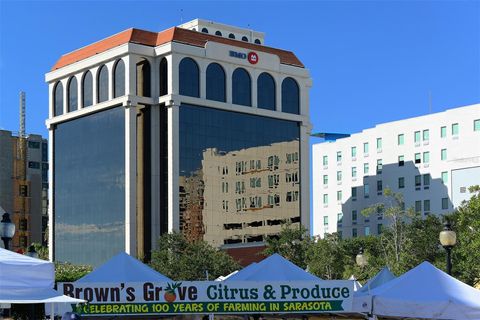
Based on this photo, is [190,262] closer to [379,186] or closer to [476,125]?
[476,125]

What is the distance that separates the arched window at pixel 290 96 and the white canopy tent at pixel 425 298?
104611 mm

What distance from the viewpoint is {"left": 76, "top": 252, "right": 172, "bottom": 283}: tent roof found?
22.7 metres

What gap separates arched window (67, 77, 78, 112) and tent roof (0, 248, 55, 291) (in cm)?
10949

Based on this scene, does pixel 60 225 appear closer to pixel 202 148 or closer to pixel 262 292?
pixel 202 148

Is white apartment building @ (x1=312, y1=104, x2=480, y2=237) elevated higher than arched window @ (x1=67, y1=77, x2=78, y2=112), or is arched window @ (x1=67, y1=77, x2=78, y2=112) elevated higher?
arched window @ (x1=67, y1=77, x2=78, y2=112)

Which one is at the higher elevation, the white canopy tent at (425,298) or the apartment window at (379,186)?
the apartment window at (379,186)

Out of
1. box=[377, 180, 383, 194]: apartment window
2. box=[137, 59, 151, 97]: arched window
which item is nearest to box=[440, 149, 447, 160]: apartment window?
box=[377, 180, 383, 194]: apartment window

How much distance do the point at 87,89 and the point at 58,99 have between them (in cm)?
654

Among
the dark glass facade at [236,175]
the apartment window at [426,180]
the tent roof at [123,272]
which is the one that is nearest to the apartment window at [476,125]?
the apartment window at [426,180]

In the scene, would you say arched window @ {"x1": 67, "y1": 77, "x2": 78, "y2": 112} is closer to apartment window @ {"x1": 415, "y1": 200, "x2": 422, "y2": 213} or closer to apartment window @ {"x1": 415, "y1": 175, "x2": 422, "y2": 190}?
apartment window @ {"x1": 415, "y1": 175, "x2": 422, "y2": 190}

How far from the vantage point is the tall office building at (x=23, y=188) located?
136375mm

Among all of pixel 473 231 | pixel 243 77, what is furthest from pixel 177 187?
pixel 473 231

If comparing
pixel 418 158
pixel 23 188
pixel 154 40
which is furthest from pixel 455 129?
pixel 23 188

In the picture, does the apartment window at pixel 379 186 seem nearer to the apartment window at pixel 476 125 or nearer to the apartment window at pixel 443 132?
the apartment window at pixel 443 132
